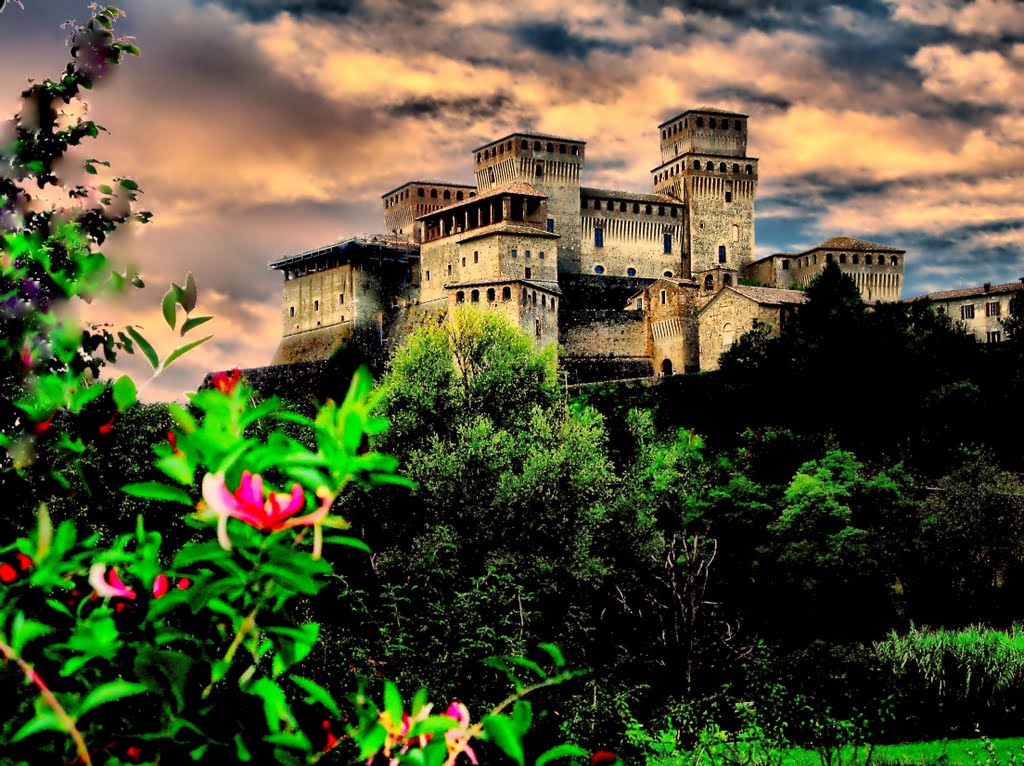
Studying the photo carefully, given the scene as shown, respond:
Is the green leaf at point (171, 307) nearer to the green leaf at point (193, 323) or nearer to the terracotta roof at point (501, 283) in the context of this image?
the green leaf at point (193, 323)

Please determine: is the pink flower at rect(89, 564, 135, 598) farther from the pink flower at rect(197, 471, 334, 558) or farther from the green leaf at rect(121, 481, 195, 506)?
the pink flower at rect(197, 471, 334, 558)

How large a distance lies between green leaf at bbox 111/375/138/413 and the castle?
158ft

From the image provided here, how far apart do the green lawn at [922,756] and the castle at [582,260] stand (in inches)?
1331

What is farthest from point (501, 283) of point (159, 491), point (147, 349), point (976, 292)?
point (159, 491)

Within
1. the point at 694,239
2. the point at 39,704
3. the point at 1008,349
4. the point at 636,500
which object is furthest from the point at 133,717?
the point at 694,239

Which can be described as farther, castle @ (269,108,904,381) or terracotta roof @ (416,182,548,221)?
terracotta roof @ (416,182,548,221)

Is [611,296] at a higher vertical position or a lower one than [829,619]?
higher

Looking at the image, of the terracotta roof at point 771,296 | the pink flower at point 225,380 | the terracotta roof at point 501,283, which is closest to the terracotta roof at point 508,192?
the terracotta roof at point 501,283

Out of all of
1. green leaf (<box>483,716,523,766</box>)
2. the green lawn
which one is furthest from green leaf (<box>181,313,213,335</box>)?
the green lawn

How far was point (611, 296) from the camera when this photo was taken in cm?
6278

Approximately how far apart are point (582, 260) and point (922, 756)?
5148 centimetres

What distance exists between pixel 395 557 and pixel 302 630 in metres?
21.5

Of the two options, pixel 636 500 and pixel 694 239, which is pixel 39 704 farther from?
pixel 694 239

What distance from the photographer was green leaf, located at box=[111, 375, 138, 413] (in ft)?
8.95
